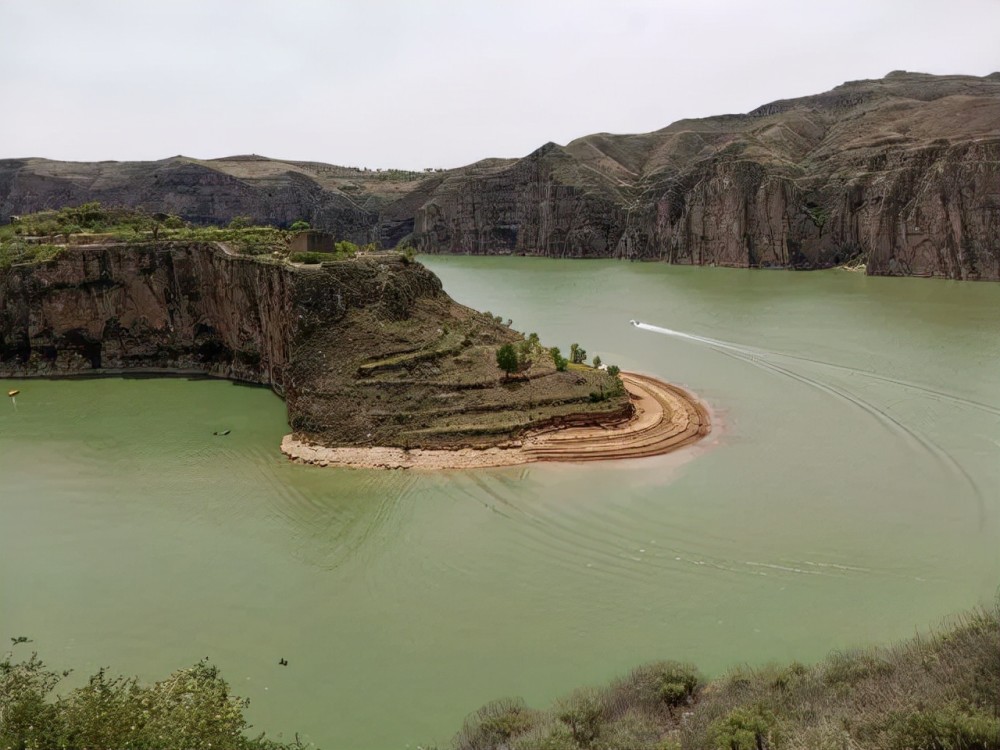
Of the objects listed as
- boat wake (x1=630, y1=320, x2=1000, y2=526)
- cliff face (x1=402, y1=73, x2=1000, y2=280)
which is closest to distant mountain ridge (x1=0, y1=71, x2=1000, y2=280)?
cliff face (x1=402, y1=73, x2=1000, y2=280)

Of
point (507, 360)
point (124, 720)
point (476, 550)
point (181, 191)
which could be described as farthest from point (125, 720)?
point (181, 191)

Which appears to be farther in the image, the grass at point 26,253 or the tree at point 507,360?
the grass at point 26,253

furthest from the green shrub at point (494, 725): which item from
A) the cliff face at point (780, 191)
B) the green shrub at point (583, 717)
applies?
the cliff face at point (780, 191)

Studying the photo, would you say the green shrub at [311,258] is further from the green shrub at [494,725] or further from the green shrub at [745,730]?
the green shrub at [745,730]

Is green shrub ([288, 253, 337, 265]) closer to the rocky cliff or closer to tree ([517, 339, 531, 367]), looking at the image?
the rocky cliff

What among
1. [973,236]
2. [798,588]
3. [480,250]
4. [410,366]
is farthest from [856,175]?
[798,588]

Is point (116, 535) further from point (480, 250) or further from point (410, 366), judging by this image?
point (480, 250)

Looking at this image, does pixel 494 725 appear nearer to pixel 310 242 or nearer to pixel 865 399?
pixel 865 399
